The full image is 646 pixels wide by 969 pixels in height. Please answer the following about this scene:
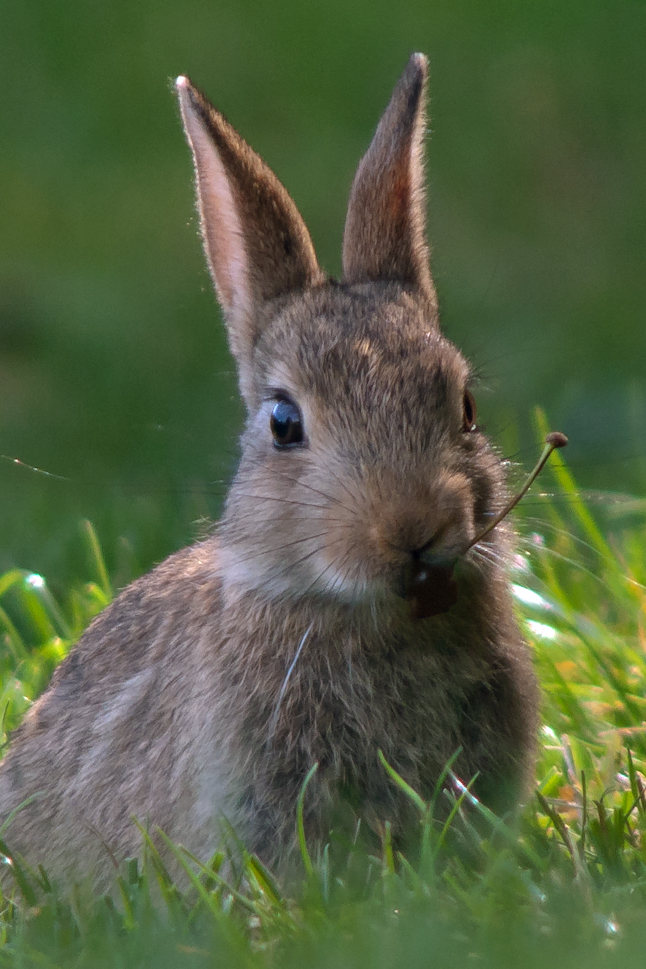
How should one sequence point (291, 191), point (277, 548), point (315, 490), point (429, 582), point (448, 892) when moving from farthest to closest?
point (291, 191) → point (277, 548) → point (315, 490) → point (429, 582) → point (448, 892)

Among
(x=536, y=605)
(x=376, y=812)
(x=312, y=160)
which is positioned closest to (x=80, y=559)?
(x=536, y=605)

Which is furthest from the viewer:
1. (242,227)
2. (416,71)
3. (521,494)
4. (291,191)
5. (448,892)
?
(291,191)

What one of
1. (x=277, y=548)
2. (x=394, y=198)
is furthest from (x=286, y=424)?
(x=394, y=198)

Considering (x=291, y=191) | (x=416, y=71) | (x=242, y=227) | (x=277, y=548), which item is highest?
(x=291, y=191)

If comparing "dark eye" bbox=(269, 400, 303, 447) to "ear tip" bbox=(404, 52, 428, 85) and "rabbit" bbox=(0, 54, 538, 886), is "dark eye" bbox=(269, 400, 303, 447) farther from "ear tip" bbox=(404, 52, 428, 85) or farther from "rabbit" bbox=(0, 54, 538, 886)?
"ear tip" bbox=(404, 52, 428, 85)

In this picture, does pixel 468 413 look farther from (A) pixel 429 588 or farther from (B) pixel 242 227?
(B) pixel 242 227

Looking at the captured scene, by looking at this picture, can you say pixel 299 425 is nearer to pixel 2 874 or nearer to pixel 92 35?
pixel 2 874

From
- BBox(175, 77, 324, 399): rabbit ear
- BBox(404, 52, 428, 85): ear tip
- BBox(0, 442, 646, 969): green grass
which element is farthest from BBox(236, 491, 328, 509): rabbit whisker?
BBox(404, 52, 428, 85): ear tip
